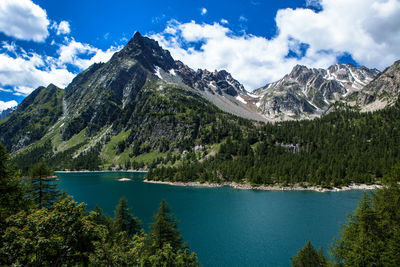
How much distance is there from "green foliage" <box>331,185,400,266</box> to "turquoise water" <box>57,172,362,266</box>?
22671mm

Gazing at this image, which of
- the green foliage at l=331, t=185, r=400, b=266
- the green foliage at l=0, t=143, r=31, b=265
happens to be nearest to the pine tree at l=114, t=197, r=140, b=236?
the green foliage at l=0, t=143, r=31, b=265

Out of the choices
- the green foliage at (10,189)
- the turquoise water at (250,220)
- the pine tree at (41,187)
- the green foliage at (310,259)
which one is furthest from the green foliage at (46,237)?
the turquoise water at (250,220)

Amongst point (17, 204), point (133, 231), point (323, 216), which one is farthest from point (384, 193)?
point (323, 216)

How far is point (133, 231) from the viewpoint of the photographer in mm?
41844

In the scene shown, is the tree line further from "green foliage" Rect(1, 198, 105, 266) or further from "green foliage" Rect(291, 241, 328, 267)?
"green foliage" Rect(291, 241, 328, 267)

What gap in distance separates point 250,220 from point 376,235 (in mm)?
49695

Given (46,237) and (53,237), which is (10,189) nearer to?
(46,237)

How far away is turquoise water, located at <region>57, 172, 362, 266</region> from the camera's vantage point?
4628 centimetres

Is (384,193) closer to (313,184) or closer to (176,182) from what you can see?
(313,184)

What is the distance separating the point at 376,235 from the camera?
70.9 feet

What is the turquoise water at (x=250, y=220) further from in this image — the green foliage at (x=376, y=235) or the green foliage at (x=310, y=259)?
the green foliage at (x=376, y=235)

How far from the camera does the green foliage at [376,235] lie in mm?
18641

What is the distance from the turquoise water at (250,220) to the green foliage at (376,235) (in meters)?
22.7

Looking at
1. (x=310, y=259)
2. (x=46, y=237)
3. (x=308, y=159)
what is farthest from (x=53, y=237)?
(x=308, y=159)
